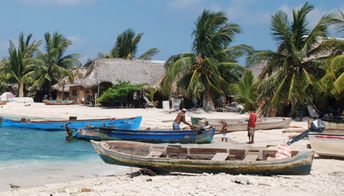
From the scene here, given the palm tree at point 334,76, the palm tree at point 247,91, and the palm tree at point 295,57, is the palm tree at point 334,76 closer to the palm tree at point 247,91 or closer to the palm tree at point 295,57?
the palm tree at point 295,57

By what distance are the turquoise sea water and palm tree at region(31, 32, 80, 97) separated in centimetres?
2094

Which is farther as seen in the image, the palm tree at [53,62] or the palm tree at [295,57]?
the palm tree at [53,62]

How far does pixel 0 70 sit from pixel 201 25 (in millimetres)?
33710

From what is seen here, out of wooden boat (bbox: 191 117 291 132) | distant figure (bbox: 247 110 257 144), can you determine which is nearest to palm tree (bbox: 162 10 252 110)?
wooden boat (bbox: 191 117 291 132)

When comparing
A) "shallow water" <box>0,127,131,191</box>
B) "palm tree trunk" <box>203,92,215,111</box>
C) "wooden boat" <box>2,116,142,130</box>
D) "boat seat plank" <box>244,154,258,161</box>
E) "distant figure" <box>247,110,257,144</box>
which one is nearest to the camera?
"boat seat plank" <box>244,154,258,161</box>

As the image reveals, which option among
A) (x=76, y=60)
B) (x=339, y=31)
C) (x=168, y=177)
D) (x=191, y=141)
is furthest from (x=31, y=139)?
(x=76, y=60)

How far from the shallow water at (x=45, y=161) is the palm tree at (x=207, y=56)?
10183 mm

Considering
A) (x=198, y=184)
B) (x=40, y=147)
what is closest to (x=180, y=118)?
(x=40, y=147)

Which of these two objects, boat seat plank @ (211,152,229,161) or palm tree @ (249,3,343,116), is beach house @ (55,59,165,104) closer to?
palm tree @ (249,3,343,116)

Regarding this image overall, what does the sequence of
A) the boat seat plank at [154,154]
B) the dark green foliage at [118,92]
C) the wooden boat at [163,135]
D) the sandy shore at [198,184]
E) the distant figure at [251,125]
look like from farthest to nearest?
the dark green foliage at [118,92], the wooden boat at [163,135], the distant figure at [251,125], the boat seat plank at [154,154], the sandy shore at [198,184]

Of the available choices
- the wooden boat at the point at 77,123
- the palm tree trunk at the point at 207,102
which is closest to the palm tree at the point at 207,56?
the palm tree trunk at the point at 207,102

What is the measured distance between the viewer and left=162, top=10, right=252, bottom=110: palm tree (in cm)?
3034

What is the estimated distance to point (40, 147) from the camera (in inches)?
757

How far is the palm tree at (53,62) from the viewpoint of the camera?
4597 centimetres
